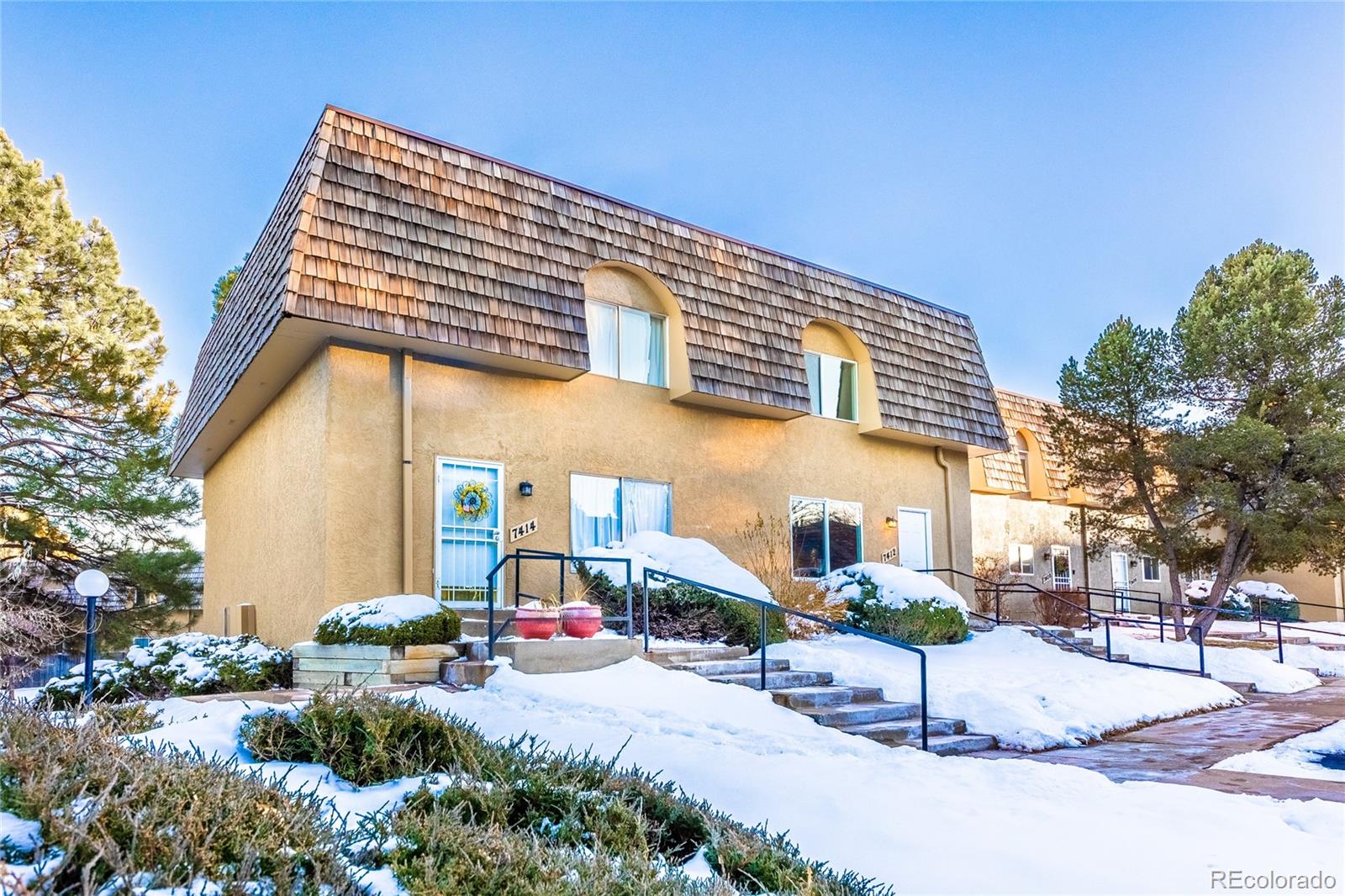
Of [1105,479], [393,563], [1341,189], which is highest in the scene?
[1341,189]

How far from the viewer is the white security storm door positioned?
588 inches

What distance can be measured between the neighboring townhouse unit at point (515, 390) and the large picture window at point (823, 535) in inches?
1.5

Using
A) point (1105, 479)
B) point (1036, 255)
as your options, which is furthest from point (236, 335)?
point (1036, 255)

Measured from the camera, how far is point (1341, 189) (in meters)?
10.3

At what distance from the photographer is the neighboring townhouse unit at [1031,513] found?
19812mm

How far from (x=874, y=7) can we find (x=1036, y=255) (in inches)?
387

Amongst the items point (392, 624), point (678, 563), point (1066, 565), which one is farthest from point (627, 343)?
point (1066, 565)

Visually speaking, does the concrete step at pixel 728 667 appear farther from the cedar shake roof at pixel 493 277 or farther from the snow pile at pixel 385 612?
the cedar shake roof at pixel 493 277

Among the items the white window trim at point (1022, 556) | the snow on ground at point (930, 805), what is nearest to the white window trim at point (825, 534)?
the snow on ground at point (930, 805)

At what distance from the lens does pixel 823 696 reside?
7758mm

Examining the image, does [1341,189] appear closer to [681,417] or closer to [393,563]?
[681,417]

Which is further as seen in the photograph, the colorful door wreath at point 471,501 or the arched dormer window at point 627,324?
the arched dormer window at point 627,324

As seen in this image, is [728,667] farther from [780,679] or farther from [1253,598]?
[1253,598]

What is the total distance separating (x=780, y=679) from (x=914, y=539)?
7.66 m
